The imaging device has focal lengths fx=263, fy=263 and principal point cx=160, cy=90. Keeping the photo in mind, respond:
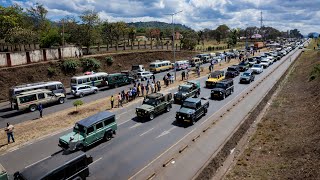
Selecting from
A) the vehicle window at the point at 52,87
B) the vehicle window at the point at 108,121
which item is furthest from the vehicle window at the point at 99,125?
the vehicle window at the point at 52,87

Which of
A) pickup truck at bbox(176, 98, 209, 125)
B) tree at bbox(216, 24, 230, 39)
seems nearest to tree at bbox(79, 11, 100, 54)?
pickup truck at bbox(176, 98, 209, 125)

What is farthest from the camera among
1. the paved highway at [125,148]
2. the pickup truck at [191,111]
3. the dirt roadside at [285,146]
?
the pickup truck at [191,111]

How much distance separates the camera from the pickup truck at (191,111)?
23.3 m

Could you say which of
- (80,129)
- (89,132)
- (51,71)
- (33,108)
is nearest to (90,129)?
(89,132)

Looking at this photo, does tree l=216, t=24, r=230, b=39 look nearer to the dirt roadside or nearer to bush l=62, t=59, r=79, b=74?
bush l=62, t=59, r=79, b=74

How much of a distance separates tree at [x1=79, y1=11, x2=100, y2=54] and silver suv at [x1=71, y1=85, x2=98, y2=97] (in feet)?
75.4

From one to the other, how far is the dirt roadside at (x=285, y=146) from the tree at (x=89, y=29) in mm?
40498

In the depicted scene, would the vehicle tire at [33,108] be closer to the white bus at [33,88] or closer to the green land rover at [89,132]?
the white bus at [33,88]

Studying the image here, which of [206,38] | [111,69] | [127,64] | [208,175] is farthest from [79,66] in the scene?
[206,38]

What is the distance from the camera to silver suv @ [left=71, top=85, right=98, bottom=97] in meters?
34.2

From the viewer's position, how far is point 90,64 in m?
48.4

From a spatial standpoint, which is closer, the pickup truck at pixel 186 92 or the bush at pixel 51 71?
the pickup truck at pixel 186 92

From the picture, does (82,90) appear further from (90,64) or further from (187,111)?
(187,111)

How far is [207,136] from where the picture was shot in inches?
824
